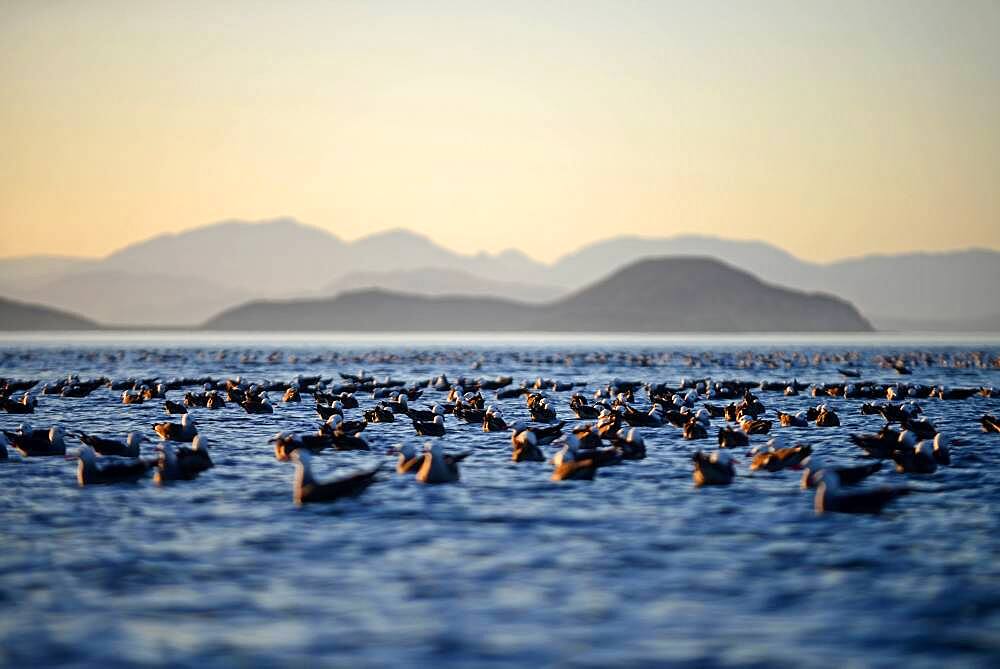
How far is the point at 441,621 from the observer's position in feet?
43.6

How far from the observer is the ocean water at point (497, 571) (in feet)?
40.3

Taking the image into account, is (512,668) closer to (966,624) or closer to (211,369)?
(966,624)

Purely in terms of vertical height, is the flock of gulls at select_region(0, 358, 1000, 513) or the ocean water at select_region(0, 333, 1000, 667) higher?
the flock of gulls at select_region(0, 358, 1000, 513)

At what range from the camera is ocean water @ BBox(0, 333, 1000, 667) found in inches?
484

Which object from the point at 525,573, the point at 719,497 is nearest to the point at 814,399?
the point at 719,497

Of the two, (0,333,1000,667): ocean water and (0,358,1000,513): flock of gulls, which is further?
(0,358,1000,513): flock of gulls

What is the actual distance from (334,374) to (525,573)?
67.4 meters

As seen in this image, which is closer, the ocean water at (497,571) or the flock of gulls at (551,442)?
the ocean water at (497,571)

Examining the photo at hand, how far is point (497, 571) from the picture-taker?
51.3 feet

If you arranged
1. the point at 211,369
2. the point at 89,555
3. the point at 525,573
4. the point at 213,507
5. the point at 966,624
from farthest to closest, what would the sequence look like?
the point at 211,369
the point at 213,507
the point at 89,555
the point at 525,573
the point at 966,624

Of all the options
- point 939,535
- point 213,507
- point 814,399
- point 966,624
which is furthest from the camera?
point 814,399

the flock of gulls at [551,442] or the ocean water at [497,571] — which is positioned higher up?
the flock of gulls at [551,442]

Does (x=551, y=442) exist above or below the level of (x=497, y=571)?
above

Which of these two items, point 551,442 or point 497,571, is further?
point 551,442
